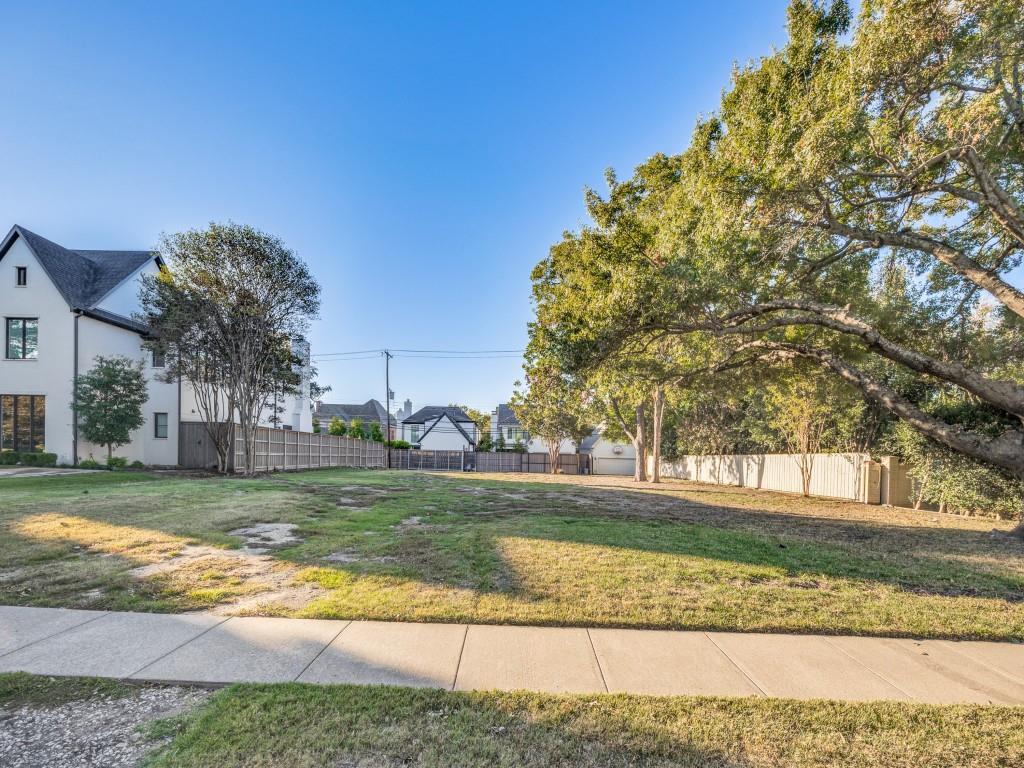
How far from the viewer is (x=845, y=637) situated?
390 centimetres

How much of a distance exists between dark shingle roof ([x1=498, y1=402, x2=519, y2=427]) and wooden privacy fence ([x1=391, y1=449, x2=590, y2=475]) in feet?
43.3

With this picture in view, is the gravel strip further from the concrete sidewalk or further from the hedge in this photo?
the hedge

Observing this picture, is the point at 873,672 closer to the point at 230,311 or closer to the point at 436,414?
the point at 230,311

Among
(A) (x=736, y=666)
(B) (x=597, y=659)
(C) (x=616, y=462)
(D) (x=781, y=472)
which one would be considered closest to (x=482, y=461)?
(C) (x=616, y=462)

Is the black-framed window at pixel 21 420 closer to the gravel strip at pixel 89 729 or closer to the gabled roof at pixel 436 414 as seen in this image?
the gravel strip at pixel 89 729

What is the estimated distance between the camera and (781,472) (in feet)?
69.7

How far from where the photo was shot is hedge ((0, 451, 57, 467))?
56.1 feet

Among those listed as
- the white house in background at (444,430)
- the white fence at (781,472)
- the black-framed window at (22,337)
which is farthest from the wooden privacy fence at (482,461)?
the black-framed window at (22,337)

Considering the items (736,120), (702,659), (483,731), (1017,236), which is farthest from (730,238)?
(483,731)

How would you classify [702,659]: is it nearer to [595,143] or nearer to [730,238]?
[730,238]

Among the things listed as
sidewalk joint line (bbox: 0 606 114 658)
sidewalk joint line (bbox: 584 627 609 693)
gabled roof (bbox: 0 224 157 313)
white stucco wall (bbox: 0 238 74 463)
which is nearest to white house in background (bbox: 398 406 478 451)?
gabled roof (bbox: 0 224 157 313)

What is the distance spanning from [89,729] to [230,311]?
1737cm

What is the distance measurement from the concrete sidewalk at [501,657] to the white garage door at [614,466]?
39795 mm

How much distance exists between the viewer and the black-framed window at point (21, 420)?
17781 mm
